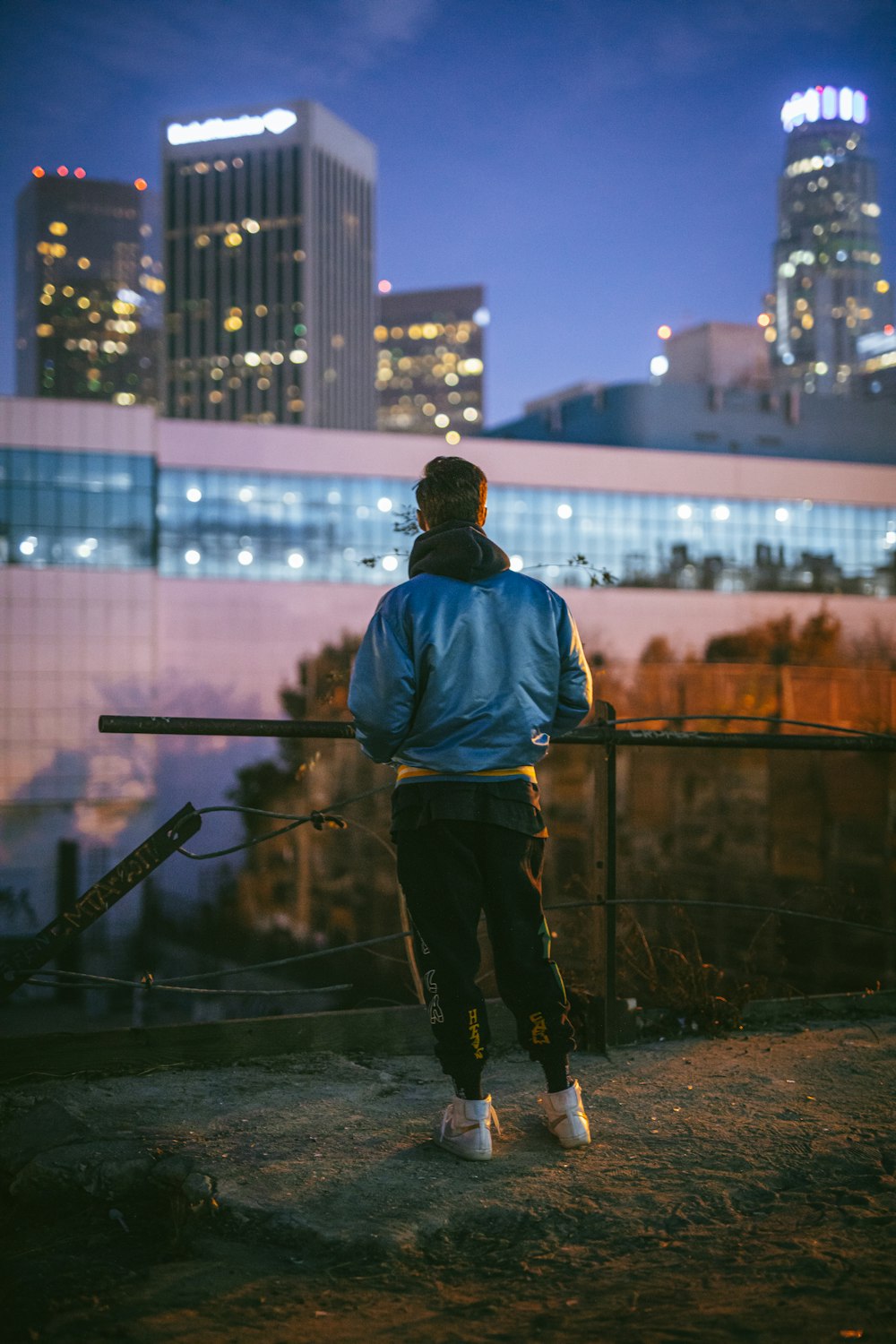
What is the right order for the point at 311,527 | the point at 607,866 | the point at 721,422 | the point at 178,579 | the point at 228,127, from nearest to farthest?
the point at 607,866
the point at 178,579
the point at 311,527
the point at 721,422
the point at 228,127

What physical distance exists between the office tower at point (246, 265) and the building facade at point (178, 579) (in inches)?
5077

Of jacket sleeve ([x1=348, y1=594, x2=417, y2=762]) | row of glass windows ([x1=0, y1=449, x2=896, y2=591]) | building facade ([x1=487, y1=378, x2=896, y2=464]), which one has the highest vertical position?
building facade ([x1=487, y1=378, x2=896, y2=464])

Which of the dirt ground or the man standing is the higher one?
the man standing

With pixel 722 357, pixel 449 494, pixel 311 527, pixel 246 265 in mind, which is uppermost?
pixel 246 265

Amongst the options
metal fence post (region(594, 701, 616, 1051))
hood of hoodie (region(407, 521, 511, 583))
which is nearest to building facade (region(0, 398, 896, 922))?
metal fence post (region(594, 701, 616, 1051))

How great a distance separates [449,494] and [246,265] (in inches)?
7375

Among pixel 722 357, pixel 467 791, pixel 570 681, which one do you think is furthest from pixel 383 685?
pixel 722 357

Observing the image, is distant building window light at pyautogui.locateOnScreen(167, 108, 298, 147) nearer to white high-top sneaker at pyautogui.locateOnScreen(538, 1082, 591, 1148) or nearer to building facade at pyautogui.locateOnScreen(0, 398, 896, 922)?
building facade at pyautogui.locateOnScreen(0, 398, 896, 922)

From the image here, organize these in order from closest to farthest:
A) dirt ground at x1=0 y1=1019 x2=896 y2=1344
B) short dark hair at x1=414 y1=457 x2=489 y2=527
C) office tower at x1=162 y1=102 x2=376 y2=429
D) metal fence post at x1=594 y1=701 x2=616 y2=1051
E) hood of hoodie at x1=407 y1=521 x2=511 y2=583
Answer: dirt ground at x1=0 y1=1019 x2=896 y2=1344
hood of hoodie at x1=407 y1=521 x2=511 y2=583
short dark hair at x1=414 y1=457 x2=489 y2=527
metal fence post at x1=594 y1=701 x2=616 y2=1051
office tower at x1=162 y1=102 x2=376 y2=429

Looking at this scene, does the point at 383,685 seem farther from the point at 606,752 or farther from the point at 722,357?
the point at 722,357

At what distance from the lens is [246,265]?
7028 inches

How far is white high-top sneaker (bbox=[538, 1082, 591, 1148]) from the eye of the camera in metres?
3.29

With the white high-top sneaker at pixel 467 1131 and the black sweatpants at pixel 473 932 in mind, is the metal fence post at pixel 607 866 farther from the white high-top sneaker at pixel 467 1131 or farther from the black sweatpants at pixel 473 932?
the white high-top sneaker at pixel 467 1131

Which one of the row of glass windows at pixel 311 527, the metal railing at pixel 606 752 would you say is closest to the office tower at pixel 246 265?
the row of glass windows at pixel 311 527
